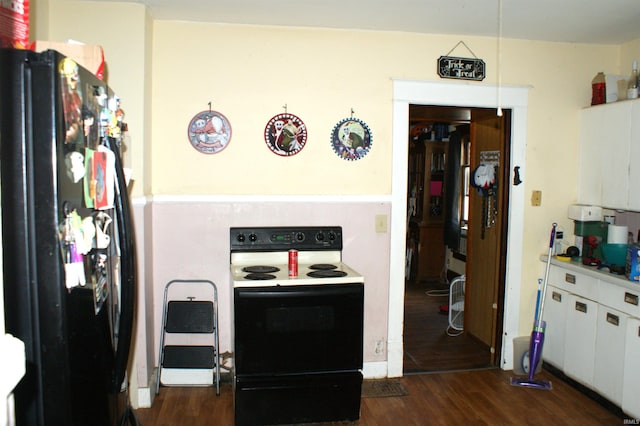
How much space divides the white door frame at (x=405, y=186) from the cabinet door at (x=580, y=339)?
378mm

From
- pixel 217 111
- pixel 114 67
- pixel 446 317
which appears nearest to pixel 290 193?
pixel 217 111

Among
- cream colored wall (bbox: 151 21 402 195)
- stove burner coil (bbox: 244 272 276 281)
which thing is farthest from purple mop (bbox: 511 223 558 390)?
stove burner coil (bbox: 244 272 276 281)

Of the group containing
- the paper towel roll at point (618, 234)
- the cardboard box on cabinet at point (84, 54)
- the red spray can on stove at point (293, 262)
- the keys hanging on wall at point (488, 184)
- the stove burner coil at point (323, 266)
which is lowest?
the stove burner coil at point (323, 266)

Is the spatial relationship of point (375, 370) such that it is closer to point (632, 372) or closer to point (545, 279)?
point (545, 279)

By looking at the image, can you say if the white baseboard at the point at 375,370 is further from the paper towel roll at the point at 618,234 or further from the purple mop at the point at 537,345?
the paper towel roll at the point at 618,234

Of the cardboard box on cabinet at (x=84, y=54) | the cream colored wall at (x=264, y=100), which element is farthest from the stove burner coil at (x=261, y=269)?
the cardboard box on cabinet at (x=84, y=54)

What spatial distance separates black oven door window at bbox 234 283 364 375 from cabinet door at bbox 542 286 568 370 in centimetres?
156

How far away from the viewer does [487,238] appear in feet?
13.0

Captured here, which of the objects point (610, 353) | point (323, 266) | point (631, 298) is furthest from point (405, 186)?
point (610, 353)

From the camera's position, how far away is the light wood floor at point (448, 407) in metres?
2.86

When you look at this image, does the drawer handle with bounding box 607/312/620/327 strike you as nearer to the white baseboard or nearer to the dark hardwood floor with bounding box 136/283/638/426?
the dark hardwood floor with bounding box 136/283/638/426

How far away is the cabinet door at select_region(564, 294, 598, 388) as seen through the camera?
3.13 m

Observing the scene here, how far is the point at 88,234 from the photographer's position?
4.11ft

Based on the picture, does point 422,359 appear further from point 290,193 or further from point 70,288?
point 70,288
